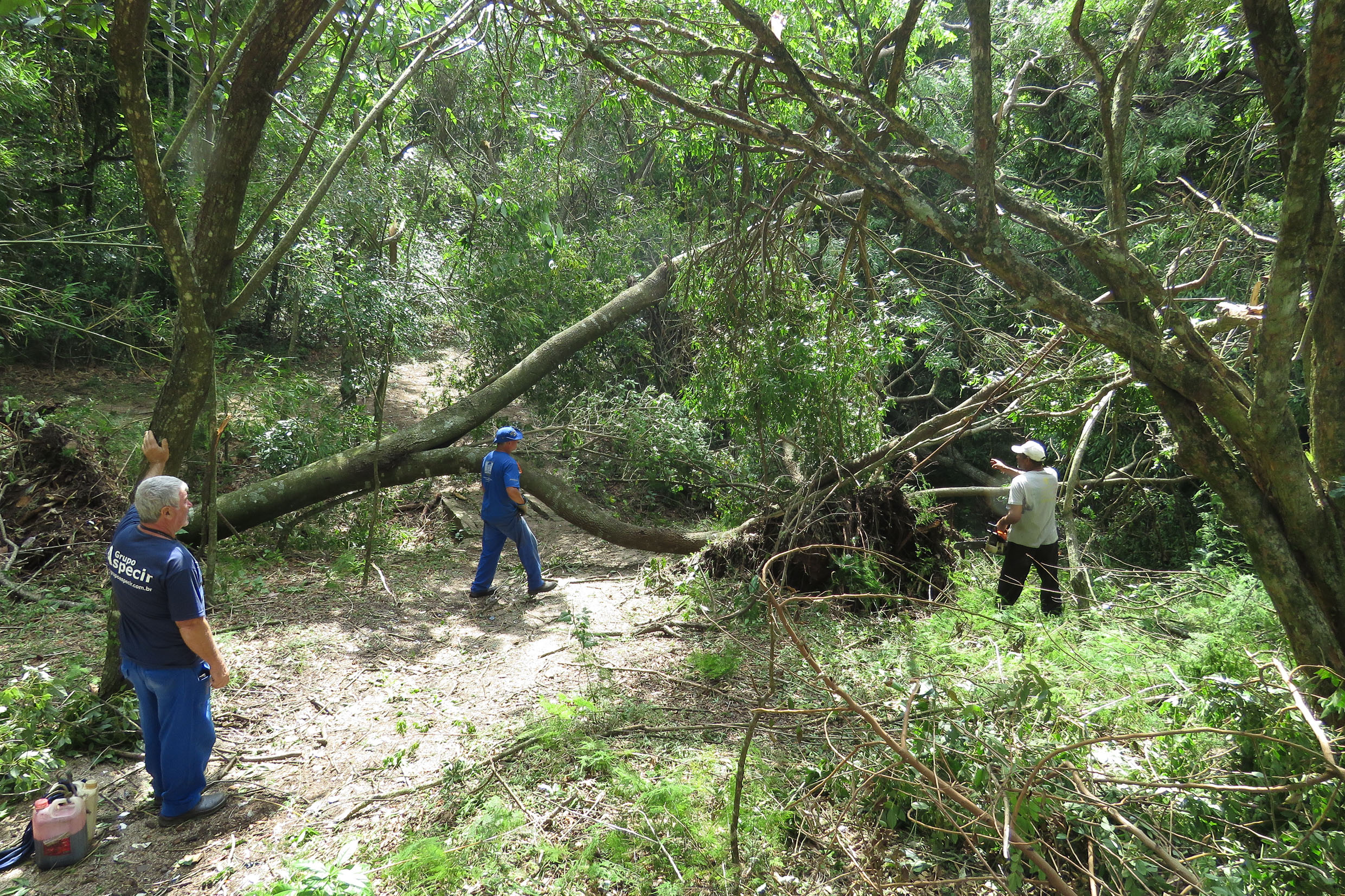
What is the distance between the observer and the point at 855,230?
18.2ft

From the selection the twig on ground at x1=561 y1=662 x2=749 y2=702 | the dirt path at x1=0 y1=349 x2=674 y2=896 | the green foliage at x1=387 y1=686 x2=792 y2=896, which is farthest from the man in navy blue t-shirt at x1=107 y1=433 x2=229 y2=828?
the twig on ground at x1=561 y1=662 x2=749 y2=702

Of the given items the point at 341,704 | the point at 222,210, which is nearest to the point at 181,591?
the point at 341,704

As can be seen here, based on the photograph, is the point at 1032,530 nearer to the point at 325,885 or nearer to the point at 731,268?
the point at 731,268

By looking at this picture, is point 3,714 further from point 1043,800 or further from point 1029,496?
point 1029,496

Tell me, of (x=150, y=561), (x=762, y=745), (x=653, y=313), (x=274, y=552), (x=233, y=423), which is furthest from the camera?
(x=653, y=313)

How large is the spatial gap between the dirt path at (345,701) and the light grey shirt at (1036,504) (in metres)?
3.12

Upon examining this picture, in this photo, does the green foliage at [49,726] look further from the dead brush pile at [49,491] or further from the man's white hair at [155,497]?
the dead brush pile at [49,491]

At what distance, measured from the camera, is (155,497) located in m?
3.31

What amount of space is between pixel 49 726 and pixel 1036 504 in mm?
6874

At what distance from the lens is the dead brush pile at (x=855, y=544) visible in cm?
612

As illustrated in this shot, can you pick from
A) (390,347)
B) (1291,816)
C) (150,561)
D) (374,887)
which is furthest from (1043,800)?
(390,347)

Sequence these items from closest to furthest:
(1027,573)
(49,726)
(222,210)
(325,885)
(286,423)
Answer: (325,885)
(49,726)
(222,210)
(1027,573)
(286,423)

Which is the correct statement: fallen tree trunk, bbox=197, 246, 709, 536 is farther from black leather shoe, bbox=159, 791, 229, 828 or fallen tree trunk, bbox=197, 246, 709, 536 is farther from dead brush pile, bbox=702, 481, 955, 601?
black leather shoe, bbox=159, 791, 229, 828

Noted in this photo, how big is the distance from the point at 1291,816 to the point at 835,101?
539 cm
